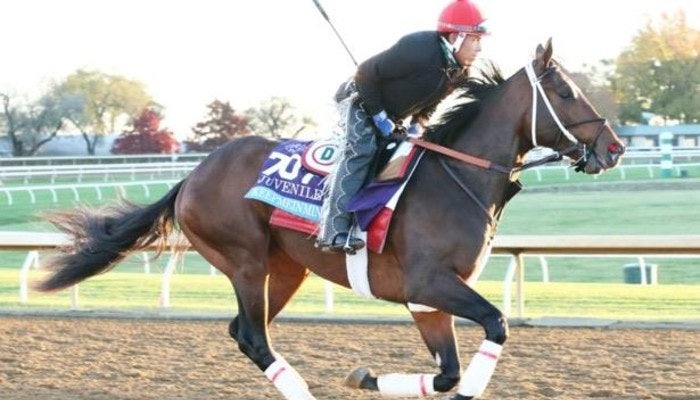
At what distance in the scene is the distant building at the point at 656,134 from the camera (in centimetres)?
2756

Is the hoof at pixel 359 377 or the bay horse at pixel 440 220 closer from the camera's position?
the bay horse at pixel 440 220

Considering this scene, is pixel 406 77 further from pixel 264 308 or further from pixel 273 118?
pixel 273 118

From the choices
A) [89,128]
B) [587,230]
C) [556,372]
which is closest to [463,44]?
[556,372]

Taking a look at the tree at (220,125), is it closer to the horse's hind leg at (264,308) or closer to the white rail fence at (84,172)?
the white rail fence at (84,172)

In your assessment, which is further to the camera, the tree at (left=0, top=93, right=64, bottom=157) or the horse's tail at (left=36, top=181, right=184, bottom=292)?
the tree at (left=0, top=93, right=64, bottom=157)

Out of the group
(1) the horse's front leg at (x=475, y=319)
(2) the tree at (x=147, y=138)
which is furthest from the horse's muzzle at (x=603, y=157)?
(2) the tree at (x=147, y=138)

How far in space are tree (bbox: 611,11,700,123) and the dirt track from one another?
59.7 ft

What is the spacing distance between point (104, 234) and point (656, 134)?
23.6 meters

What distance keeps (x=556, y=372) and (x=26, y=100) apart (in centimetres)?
2149

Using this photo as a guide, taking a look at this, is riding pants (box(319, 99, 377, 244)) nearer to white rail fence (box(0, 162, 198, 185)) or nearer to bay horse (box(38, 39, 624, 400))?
bay horse (box(38, 39, 624, 400))

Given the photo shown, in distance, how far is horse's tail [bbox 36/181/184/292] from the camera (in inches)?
259

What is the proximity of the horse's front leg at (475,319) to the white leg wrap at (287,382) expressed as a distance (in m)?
0.89

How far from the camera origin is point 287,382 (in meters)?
5.73

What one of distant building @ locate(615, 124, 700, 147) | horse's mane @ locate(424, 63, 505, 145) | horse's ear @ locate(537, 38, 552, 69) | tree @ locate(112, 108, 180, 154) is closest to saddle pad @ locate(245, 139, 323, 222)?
horse's mane @ locate(424, 63, 505, 145)
